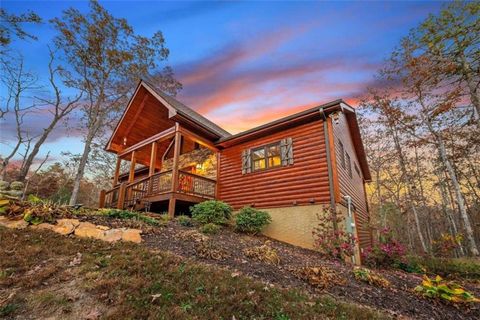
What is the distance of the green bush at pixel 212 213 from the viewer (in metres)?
8.20

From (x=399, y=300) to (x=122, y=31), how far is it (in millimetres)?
21717

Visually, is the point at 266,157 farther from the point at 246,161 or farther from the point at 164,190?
the point at 164,190

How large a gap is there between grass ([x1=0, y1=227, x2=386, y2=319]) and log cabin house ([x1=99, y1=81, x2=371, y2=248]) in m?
4.81

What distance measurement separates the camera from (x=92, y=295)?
3.11m

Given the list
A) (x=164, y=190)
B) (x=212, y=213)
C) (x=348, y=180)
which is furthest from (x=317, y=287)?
(x=164, y=190)

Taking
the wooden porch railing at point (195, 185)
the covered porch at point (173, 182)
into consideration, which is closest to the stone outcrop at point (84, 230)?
the covered porch at point (173, 182)

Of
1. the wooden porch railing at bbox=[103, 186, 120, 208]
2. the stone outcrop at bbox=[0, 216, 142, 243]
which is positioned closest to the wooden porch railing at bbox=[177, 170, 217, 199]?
the wooden porch railing at bbox=[103, 186, 120, 208]

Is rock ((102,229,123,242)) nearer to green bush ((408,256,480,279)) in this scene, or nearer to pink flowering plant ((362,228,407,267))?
pink flowering plant ((362,228,407,267))

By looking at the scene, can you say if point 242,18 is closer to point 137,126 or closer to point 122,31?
point 137,126

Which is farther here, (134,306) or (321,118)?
(321,118)

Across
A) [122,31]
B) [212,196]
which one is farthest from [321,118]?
[122,31]

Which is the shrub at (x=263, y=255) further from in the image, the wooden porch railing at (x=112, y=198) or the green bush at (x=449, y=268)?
the wooden porch railing at (x=112, y=198)

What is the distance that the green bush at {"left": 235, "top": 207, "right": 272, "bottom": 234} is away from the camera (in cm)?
838

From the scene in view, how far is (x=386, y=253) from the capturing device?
305 inches
